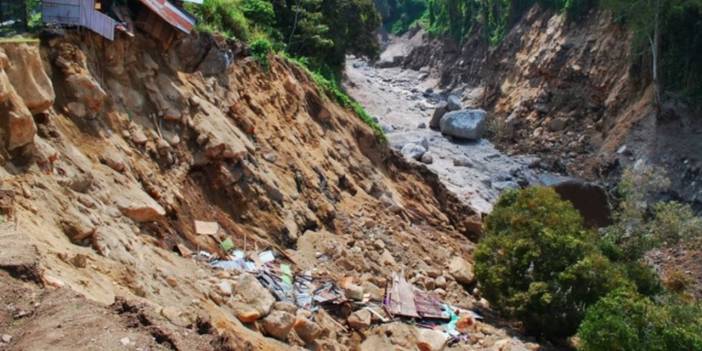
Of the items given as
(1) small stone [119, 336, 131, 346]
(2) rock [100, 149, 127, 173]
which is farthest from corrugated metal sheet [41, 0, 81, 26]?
(1) small stone [119, 336, 131, 346]

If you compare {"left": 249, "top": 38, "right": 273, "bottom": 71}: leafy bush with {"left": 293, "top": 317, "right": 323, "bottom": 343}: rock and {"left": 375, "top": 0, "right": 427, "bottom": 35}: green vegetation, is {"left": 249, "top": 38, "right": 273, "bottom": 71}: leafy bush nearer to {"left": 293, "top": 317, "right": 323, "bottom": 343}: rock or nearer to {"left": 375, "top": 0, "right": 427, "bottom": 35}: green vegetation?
{"left": 293, "top": 317, "right": 323, "bottom": 343}: rock

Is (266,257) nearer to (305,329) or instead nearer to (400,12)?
(305,329)

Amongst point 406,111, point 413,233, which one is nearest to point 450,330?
point 413,233

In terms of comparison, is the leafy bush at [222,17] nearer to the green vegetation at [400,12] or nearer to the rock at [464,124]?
the rock at [464,124]

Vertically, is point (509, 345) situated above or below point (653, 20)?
below

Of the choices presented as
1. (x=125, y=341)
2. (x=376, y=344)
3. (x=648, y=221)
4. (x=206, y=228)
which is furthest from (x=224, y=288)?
(x=648, y=221)

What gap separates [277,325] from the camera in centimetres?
1033

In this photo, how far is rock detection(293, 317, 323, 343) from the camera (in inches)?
432

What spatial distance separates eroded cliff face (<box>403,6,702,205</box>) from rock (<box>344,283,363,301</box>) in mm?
20704

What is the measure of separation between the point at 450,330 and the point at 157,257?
7.31 meters

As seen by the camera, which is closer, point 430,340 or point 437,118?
point 430,340

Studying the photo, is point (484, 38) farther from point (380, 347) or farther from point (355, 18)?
point (380, 347)

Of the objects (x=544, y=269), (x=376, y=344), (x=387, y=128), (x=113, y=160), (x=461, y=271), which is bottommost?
(x=387, y=128)

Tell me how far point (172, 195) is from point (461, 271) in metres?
9.36
